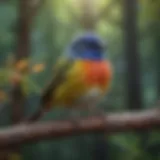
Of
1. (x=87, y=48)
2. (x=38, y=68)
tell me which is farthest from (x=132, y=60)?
(x=38, y=68)

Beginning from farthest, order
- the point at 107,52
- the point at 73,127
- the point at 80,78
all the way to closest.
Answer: the point at 107,52 < the point at 80,78 < the point at 73,127

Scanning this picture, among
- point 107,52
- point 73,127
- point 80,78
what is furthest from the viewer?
point 107,52

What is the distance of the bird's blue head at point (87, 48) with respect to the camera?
96 cm

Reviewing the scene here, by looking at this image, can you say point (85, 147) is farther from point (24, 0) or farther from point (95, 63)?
point (24, 0)

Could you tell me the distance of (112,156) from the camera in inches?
40.0

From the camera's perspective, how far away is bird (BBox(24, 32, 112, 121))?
92 cm

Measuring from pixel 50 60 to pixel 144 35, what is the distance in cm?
23

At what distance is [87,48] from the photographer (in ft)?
3.19

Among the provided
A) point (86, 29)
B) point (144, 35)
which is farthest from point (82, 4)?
point (144, 35)

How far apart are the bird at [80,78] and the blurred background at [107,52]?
0.05 meters

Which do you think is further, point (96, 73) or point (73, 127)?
point (96, 73)

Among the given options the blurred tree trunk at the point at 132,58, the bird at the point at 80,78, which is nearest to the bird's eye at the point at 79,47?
the bird at the point at 80,78

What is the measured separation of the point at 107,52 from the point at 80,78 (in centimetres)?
13

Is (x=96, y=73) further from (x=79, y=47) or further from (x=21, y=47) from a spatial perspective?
(x=21, y=47)
